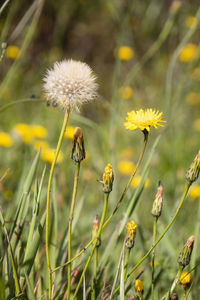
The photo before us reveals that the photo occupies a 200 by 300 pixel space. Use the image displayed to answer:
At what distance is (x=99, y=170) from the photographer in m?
1.94

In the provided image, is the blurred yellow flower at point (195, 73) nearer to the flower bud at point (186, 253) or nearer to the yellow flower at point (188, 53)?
the flower bud at point (186, 253)

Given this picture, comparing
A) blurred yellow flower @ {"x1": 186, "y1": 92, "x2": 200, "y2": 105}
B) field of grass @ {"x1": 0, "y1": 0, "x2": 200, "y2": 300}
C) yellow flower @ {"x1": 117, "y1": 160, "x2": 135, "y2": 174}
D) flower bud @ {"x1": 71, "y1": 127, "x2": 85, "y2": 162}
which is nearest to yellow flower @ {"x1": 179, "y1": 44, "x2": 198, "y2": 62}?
field of grass @ {"x1": 0, "y1": 0, "x2": 200, "y2": 300}

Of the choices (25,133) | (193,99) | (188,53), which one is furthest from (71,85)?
(193,99)

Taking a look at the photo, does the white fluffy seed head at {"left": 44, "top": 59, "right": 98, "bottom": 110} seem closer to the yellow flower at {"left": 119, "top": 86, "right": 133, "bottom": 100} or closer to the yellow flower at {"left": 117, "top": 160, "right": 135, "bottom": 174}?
the yellow flower at {"left": 119, "top": 86, "right": 133, "bottom": 100}

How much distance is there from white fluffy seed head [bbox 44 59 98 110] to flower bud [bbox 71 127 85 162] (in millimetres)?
49

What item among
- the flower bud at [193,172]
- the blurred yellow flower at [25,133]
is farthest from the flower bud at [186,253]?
the blurred yellow flower at [25,133]

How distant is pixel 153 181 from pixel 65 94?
156cm

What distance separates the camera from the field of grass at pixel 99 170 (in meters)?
0.79

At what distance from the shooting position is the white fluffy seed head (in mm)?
719

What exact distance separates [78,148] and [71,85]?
0.12 m

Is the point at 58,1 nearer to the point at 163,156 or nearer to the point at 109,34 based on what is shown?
the point at 109,34

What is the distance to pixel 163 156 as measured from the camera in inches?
105

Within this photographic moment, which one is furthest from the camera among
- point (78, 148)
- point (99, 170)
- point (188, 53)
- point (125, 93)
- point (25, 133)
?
point (188, 53)

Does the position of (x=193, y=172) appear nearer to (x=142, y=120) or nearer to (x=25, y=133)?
(x=142, y=120)
